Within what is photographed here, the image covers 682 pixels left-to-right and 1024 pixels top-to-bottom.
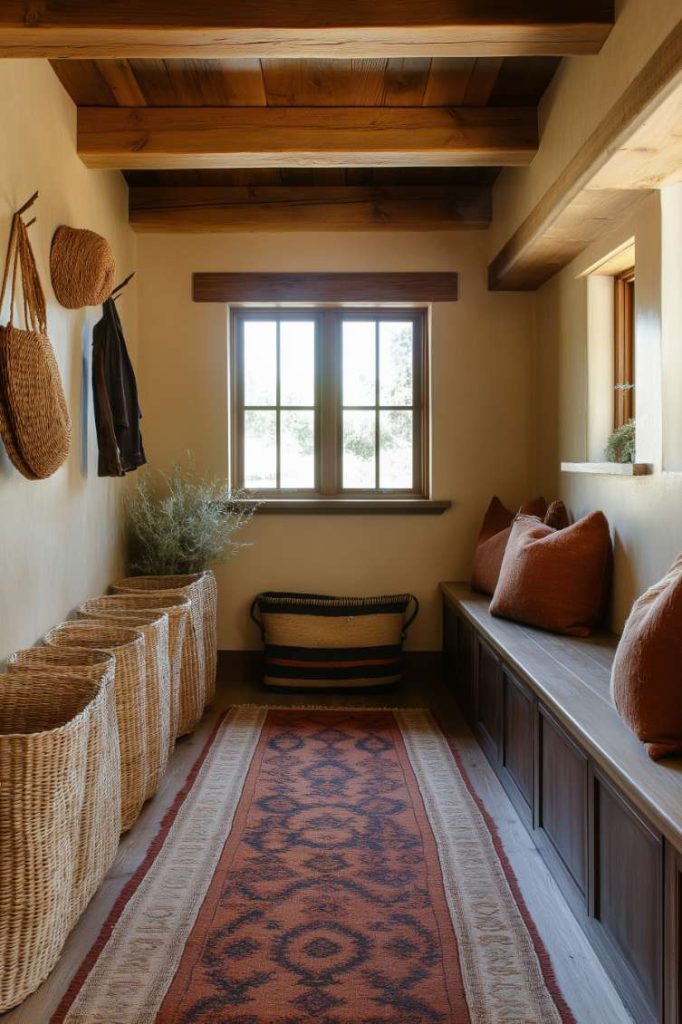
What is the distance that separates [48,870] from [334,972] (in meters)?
0.72

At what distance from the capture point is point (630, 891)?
191 centimetres

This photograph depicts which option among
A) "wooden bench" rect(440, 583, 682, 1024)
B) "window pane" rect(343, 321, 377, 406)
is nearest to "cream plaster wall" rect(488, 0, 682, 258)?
"window pane" rect(343, 321, 377, 406)

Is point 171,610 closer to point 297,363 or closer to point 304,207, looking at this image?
point 297,363

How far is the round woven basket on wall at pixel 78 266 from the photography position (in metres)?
3.29

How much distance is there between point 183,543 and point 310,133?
2.04m

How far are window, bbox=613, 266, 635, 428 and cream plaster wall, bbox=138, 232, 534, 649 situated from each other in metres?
1.08

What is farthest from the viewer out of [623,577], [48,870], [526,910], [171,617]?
[171,617]

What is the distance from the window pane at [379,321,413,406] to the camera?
4.94m

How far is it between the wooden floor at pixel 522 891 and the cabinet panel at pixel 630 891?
0.30 feet

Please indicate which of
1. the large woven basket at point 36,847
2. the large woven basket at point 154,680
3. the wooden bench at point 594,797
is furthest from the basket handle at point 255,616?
the large woven basket at point 36,847

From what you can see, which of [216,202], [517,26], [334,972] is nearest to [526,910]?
[334,972]

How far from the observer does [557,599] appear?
342cm

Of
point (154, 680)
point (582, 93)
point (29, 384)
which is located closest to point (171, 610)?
point (154, 680)

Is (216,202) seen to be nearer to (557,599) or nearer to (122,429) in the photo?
(122,429)
